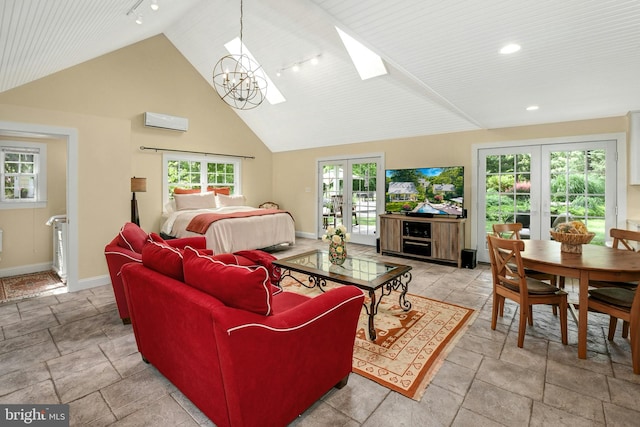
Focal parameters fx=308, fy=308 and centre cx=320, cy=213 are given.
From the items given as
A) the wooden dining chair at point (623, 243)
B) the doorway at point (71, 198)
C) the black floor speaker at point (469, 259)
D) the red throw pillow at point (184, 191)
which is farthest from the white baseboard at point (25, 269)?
the wooden dining chair at point (623, 243)

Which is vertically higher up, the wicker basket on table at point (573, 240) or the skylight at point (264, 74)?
the skylight at point (264, 74)

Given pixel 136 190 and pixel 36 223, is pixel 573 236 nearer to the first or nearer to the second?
pixel 136 190

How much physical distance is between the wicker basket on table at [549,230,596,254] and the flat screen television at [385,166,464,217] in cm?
251

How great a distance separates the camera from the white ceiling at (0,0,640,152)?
7.10ft

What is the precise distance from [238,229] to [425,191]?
334 centimetres

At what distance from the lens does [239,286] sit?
1387 millimetres

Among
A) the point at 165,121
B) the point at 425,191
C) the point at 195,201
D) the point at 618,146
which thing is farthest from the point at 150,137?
the point at 618,146

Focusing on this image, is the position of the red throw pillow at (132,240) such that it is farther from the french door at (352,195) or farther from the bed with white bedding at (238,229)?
the french door at (352,195)

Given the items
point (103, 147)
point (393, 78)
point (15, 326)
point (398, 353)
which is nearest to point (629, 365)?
point (398, 353)

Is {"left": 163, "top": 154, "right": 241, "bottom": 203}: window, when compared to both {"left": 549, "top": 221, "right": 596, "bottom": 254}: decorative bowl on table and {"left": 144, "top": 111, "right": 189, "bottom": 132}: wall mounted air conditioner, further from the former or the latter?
{"left": 549, "top": 221, "right": 596, "bottom": 254}: decorative bowl on table

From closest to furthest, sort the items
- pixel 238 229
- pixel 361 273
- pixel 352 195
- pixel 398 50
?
1. pixel 398 50
2. pixel 361 273
3. pixel 238 229
4. pixel 352 195

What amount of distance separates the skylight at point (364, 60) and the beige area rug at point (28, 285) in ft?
16.7

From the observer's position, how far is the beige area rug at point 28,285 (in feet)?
12.0

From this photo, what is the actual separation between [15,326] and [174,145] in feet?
13.5
